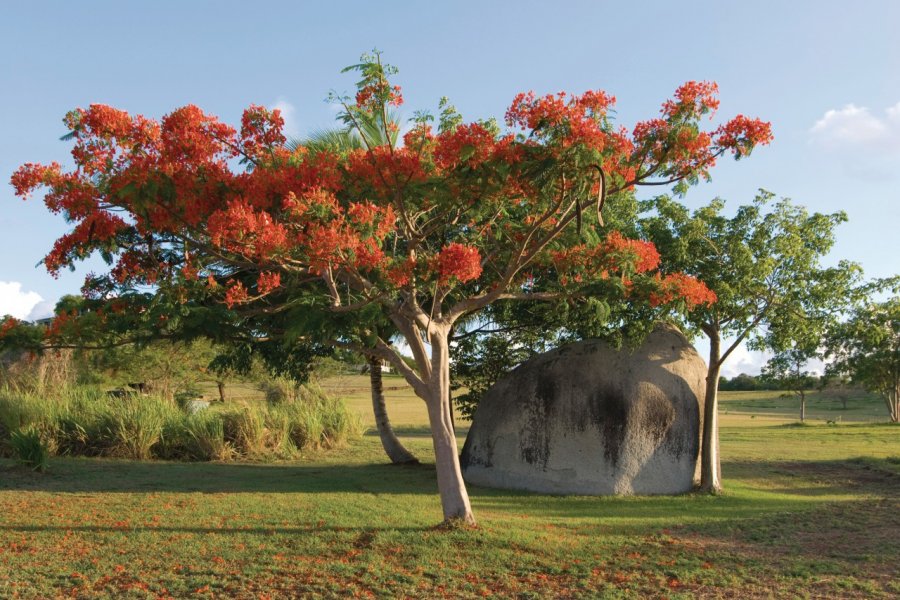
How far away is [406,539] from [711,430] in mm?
7832

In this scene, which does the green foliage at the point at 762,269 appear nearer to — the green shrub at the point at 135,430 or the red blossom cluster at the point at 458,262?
the red blossom cluster at the point at 458,262

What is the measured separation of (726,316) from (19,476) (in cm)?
1560

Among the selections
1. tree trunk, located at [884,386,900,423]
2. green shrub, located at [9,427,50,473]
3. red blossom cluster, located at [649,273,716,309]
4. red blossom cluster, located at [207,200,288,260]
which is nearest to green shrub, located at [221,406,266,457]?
green shrub, located at [9,427,50,473]

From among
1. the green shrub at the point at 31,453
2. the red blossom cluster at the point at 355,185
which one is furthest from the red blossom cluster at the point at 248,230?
the green shrub at the point at 31,453

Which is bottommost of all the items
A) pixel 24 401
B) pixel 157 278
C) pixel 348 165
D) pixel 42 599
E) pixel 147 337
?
pixel 42 599

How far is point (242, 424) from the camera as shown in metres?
21.7

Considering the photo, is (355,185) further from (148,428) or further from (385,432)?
(148,428)

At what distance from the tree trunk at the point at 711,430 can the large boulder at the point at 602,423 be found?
0.88 feet

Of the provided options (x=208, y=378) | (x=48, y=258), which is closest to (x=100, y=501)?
(x=48, y=258)

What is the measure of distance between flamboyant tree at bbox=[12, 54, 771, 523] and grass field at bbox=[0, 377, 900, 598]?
1663 mm

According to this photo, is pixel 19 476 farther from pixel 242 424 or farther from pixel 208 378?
pixel 208 378

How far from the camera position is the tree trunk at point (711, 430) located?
1490 cm

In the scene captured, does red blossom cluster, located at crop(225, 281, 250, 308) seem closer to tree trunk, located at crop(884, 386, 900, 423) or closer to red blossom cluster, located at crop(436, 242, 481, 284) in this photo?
red blossom cluster, located at crop(436, 242, 481, 284)

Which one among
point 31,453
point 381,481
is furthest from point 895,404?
point 31,453
